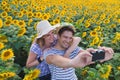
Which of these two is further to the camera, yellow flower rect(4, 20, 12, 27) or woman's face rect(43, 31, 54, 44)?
yellow flower rect(4, 20, 12, 27)

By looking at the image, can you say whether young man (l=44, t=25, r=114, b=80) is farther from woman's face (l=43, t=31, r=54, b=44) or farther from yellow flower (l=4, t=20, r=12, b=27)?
yellow flower (l=4, t=20, r=12, b=27)

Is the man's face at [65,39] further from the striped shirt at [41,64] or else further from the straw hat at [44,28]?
the striped shirt at [41,64]

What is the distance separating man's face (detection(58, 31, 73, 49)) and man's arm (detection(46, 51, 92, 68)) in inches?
7.9

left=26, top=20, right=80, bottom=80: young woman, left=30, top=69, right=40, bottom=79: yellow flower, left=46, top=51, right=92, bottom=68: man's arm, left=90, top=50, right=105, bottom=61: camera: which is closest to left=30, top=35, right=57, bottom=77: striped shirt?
left=26, top=20, right=80, bottom=80: young woman

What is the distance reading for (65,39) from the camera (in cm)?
336

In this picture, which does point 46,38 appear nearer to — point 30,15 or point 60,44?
point 60,44

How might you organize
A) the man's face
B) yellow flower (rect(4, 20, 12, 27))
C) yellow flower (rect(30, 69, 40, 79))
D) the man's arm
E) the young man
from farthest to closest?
yellow flower (rect(4, 20, 12, 27)) → yellow flower (rect(30, 69, 40, 79)) → the man's face → the young man → the man's arm

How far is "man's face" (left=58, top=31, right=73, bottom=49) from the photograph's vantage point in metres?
3.37

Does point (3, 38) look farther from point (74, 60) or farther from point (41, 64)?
point (74, 60)

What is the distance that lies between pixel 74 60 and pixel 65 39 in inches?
25.7

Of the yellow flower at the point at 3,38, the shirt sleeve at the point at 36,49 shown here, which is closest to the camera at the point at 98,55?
the shirt sleeve at the point at 36,49

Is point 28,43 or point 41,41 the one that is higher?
point 41,41

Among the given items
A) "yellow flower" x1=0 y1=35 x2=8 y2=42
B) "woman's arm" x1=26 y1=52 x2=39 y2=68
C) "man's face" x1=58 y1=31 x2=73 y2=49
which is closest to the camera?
"man's face" x1=58 y1=31 x2=73 y2=49

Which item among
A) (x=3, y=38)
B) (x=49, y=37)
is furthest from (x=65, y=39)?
(x=3, y=38)
